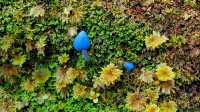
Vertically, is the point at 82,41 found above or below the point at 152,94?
Result: above

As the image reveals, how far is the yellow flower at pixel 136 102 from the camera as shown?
3.71m

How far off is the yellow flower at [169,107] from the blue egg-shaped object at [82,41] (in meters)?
0.75

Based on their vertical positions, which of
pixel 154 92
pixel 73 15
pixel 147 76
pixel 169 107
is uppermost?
pixel 73 15

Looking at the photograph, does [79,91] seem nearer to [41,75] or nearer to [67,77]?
[67,77]

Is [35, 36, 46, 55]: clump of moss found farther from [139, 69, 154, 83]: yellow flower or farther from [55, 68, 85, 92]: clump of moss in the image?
[139, 69, 154, 83]: yellow flower

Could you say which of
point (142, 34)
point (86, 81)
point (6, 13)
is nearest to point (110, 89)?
point (86, 81)

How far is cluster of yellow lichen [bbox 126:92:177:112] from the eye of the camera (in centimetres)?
368

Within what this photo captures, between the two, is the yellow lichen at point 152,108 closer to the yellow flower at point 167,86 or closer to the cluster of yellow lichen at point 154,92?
the cluster of yellow lichen at point 154,92

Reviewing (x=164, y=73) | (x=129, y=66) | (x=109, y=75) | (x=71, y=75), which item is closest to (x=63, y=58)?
(x=71, y=75)

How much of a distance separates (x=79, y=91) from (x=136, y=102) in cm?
47

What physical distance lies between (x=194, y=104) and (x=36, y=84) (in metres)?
1.30

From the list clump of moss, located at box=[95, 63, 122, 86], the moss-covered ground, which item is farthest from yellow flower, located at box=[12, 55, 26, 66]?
clump of moss, located at box=[95, 63, 122, 86]

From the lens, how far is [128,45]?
3.81m

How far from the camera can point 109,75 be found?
3762mm
